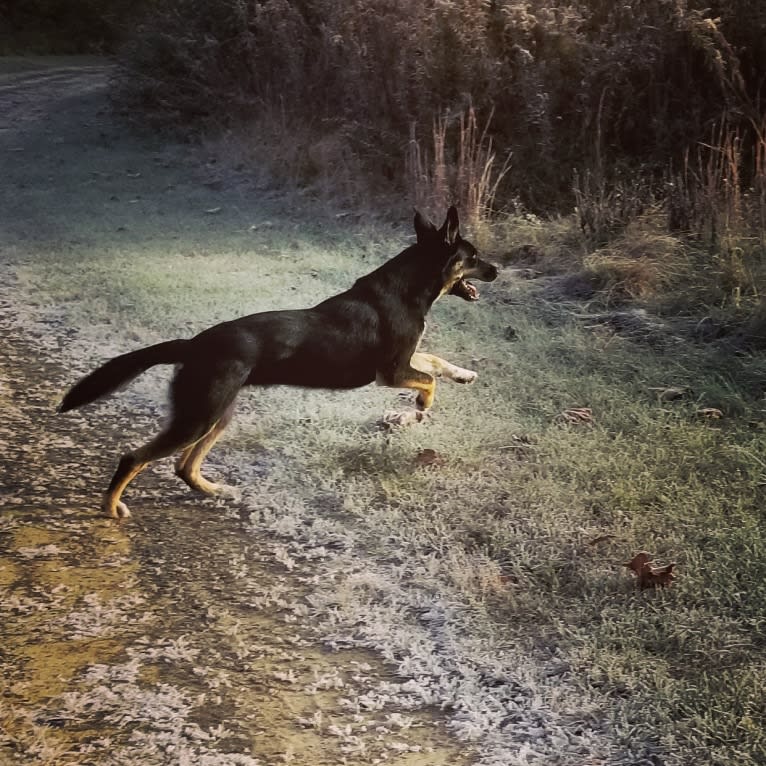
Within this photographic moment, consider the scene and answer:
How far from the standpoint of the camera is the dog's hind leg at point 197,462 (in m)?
4.11

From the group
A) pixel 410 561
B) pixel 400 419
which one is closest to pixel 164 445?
pixel 410 561

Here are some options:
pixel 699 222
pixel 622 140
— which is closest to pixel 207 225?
pixel 622 140

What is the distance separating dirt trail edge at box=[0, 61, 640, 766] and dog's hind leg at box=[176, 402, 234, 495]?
0.08 m

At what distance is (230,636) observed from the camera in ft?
10.2

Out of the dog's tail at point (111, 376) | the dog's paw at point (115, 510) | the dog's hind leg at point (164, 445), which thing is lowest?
the dog's paw at point (115, 510)

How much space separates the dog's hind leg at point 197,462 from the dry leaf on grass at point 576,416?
5.31ft

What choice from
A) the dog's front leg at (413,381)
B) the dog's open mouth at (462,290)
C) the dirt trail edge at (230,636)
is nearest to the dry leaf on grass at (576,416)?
the dog's front leg at (413,381)

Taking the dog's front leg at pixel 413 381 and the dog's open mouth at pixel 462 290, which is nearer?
the dog's front leg at pixel 413 381

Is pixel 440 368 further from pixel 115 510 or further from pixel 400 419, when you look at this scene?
pixel 115 510

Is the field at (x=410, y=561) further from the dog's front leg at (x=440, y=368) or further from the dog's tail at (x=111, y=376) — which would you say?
the dog's tail at (x=111, y=376)

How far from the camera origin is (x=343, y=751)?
257 centimetres

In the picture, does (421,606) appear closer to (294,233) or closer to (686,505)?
(686,505)

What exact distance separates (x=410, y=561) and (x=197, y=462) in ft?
3.54

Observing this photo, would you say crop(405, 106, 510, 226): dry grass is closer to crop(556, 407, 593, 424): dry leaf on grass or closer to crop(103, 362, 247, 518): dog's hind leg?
crop(556, 407, 593, 424): dry leaf on grass
